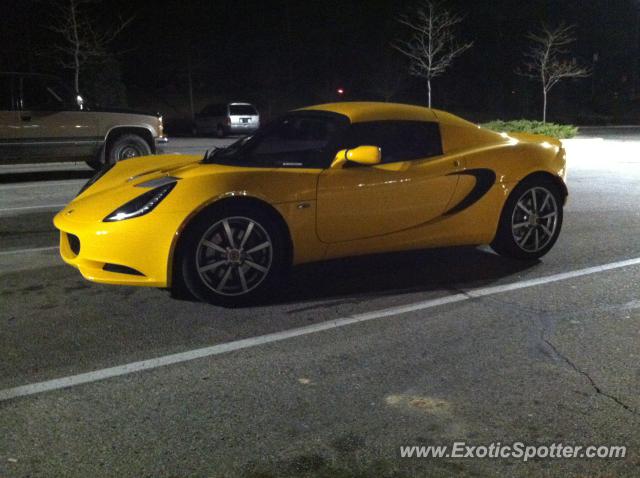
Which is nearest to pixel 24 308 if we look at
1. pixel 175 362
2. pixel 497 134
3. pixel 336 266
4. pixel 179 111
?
pixel 175 362

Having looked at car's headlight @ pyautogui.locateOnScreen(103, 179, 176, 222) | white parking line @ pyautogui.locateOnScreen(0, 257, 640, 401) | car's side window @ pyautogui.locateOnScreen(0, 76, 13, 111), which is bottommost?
white parking line @ pyautogui.locateOnScreen(0, 257, 640, 401)

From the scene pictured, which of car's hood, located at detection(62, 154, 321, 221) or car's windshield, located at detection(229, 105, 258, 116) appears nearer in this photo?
car's hood, located at detection(62, 154, 321, 221)

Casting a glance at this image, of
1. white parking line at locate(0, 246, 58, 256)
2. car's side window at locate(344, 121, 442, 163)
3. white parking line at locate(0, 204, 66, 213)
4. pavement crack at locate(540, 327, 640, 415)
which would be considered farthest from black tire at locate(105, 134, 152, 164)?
pavement crack at locate(540, 327, 640, 415)

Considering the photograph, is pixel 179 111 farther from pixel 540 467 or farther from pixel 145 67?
pixel 540 467

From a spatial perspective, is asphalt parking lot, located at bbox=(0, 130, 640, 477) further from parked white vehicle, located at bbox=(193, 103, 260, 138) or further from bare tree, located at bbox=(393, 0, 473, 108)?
parked white vehicle, located at bbox=(193, 103, 260, 138)

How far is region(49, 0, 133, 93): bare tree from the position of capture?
27.8 m

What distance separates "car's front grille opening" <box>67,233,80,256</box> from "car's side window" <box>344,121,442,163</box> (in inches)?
81.5

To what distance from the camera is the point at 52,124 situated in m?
12.5

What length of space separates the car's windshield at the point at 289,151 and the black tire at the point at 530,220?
1616 millimetres

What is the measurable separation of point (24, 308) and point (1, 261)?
165cm

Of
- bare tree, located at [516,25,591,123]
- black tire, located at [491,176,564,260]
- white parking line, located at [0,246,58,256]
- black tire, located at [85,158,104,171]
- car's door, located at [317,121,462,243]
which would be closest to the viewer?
car's door, located at [317,121,462,243]

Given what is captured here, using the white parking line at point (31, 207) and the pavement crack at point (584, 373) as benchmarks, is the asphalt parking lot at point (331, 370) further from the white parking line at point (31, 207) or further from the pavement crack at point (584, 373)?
the white parking line at point (31, 207)

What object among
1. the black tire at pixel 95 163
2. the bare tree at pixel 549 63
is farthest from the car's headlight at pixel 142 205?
the bare tree at pixel 549 63

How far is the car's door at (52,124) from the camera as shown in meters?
12.4
